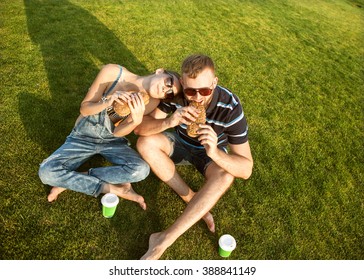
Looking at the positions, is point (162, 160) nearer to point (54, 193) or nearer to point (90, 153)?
point (90, 153)

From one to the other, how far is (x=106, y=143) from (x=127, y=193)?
0.74 m

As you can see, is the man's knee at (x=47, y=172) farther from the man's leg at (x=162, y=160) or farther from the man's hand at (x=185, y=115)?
the man's hand at (x=185, y=115)

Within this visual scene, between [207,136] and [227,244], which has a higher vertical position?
[207,136]

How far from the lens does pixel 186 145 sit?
4453 millimetres

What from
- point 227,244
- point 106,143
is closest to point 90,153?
point 106,143

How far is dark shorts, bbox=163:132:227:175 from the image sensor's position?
14.3 ft

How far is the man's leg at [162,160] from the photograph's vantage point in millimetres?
4207

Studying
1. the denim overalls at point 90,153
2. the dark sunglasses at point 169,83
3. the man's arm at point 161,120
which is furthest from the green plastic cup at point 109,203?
the dark sunglasses at point 169,83

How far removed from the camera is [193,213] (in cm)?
373

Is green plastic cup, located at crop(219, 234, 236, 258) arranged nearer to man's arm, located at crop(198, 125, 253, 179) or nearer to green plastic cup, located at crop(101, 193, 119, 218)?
man's arm, located at crop(198, 125, 253, 179)

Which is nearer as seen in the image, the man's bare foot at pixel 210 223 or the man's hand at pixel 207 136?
the man's hand at pixel 207 136

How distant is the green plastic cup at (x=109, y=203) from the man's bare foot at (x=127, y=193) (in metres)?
0.31

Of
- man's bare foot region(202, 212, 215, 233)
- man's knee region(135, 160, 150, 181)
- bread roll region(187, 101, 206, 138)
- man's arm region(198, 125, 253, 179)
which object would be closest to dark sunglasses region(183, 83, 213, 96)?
bread roll region(187, 101, 206, 138)
